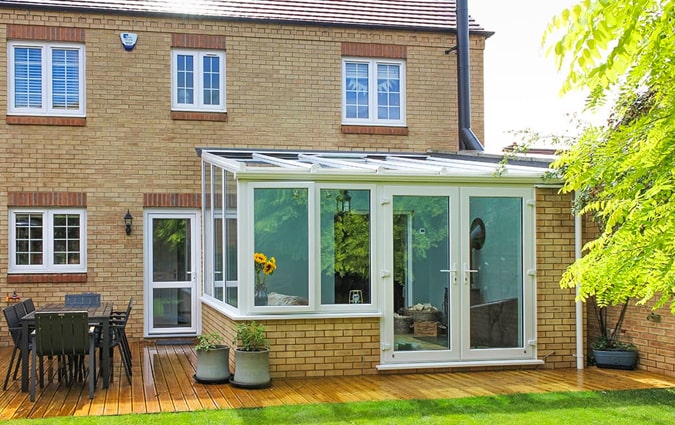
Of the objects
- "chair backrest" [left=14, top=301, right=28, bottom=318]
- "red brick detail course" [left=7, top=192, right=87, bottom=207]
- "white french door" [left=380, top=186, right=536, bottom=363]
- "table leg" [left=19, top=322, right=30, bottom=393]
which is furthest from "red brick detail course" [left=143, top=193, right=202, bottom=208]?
"table leg" [left=19, top=322, right=30, bottom=393]

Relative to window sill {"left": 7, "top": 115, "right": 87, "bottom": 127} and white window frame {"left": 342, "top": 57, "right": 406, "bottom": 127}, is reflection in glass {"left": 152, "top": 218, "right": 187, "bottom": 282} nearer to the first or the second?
window sill {"left": 7, "top": 115, "right": 87, "bottom": 127}

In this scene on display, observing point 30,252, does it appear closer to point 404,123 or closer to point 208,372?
point 208,372

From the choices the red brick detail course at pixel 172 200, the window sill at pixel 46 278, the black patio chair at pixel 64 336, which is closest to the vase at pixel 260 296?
the black patio chair at pixel 64 336

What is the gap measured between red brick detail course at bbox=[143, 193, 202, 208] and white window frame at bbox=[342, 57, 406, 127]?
2.77 metres

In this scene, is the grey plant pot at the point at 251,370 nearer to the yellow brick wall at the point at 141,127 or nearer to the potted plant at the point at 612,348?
the potted plant at the point at 612,348

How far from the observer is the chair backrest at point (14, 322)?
364 inches

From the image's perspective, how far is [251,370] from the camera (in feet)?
30.2

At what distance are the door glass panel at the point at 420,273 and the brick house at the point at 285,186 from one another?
0.08 ft

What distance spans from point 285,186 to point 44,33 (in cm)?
569

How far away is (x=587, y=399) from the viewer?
8523 millimetres

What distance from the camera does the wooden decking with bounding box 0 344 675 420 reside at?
8.25m

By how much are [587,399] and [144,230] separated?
7680 mm

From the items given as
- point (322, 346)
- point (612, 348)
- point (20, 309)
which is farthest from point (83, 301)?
point (612, 348)

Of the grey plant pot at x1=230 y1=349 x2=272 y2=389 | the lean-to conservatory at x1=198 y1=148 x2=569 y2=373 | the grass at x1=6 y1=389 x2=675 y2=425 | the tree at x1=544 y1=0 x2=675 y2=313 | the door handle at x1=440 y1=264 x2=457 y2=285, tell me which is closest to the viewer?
the tree at x1=544 y1=0 x2=675 y2=313
